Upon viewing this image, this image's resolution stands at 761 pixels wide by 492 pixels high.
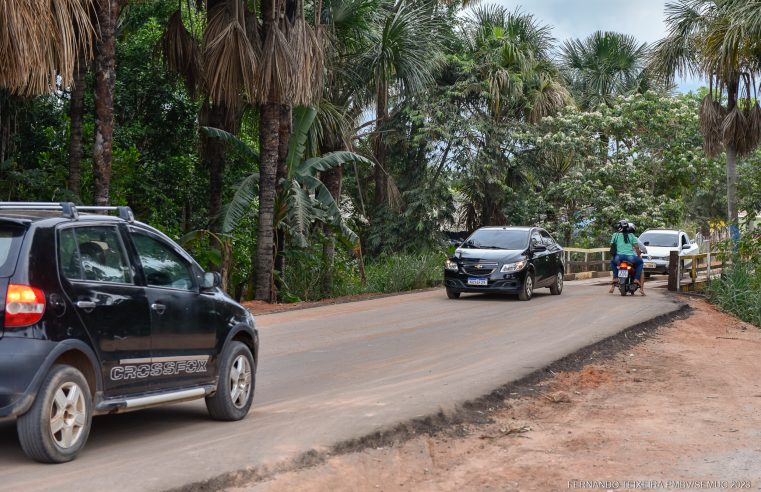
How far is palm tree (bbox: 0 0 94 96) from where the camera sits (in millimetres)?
12195

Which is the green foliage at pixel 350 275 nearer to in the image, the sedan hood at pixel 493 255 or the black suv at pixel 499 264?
→ the black suv at pixel 499 264

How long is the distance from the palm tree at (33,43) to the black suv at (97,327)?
5.62 meters

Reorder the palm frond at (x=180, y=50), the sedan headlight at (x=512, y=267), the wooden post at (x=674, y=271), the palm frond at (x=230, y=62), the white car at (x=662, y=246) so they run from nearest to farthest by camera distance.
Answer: the palm frond at (x=230, y=62) < the palm frond at (x=180, y=50) < the sedan headlight at (x=512, y=267) < the wooden post at (x=674, y=271) < the white car at (x=662, y=246)

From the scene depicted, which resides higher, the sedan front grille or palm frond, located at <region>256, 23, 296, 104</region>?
palm frond, located at <region>256, 23, 296, 104</region>

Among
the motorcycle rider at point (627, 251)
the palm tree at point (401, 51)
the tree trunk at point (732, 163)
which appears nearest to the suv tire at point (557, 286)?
the motorcycle rider at point (627, 251)

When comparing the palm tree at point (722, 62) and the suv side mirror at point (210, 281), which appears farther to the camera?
the palm tree at point (722, 62)

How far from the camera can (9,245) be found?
637 centimetres

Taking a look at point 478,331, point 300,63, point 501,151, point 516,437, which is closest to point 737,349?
point 478,331

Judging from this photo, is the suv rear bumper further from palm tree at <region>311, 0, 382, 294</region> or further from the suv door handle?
palm tree at <region>311, 0, 382, 294</region>

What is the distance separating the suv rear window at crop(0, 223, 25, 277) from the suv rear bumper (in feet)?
1.46

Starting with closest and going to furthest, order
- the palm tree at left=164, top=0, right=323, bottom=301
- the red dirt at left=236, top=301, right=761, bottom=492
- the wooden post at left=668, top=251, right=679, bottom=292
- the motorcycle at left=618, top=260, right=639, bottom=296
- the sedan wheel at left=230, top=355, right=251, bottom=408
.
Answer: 1. the red dirt at left=236, top=301, right=761, bottom=492
2. the sedan wheel at left=230, top=355, right=251, bottom=408
3. the palm tree at left=164, top=0, right=323, bottom=301
4. the motorcycle at left=618, top=260, right=639, bottom=296
5. the wooden post at left=668, top=251, right=679, bottom=292

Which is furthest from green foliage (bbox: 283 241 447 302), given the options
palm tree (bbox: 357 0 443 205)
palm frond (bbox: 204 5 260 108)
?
palm tree (bbox: 357 0 443 205)

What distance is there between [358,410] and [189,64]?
15130mm

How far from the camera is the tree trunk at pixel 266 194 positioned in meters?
21.5
